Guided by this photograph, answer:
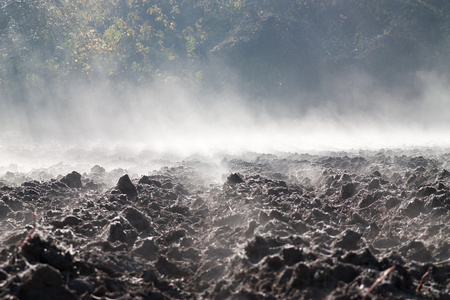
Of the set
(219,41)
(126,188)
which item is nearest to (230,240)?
(126,188)

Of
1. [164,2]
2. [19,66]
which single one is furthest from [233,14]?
[19,66]

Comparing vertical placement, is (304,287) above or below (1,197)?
below

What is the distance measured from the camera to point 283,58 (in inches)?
1591

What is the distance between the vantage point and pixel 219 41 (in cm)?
4138

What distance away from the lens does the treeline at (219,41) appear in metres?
34.4

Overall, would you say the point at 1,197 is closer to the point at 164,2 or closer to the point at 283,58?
A: the point at 283,58

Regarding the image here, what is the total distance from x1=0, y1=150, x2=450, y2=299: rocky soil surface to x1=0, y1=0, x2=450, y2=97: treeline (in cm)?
2851

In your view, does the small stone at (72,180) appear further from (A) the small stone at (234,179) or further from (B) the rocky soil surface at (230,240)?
(A) the small stone at (234,179)

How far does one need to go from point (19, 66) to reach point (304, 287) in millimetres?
33857

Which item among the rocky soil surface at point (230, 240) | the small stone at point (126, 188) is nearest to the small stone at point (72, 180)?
the rocky soil surface at point (230, 240)

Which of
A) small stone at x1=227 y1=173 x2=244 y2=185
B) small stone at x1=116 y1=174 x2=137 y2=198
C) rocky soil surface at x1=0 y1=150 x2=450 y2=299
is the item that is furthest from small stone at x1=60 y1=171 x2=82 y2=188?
small stone at x1=227 y1=173 x2=244 y2=185

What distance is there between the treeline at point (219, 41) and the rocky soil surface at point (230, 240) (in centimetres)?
2851

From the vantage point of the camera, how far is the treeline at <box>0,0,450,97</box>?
1356 inches

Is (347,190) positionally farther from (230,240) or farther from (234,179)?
(230,240)
